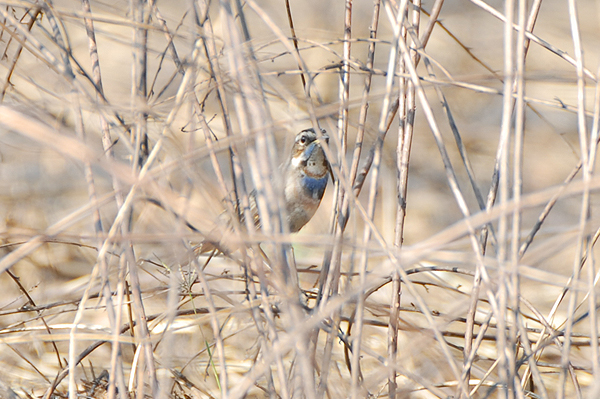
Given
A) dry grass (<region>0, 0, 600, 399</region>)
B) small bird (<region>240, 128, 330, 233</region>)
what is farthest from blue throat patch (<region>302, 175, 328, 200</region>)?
dry grass (<region>0, 0, 600, 399</region>)

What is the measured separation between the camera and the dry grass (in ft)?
3.87

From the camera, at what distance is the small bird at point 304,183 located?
11.5 feet

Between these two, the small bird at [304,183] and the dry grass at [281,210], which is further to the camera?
the small bird at [304,183]

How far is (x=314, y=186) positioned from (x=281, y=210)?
2.45 meters

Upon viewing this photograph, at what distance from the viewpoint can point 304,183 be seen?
3.56 m

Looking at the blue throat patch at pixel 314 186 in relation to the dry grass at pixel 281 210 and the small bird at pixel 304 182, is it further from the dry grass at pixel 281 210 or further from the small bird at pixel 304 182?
the dry grass at pixel 281 210

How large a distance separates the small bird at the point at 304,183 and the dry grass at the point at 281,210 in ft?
0.78

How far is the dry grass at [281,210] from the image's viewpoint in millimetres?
1180

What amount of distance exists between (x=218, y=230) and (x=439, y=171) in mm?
3973

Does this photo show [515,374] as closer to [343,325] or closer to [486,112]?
[343,325]

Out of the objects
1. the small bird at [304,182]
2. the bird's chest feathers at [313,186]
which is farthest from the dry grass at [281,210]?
the bird's chest feathers at [313,186]

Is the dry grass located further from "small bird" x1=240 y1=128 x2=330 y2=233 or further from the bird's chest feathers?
the bird's chest feathers

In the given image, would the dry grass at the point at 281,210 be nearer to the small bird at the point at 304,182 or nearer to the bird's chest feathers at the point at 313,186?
the small bird at the point at 304,182

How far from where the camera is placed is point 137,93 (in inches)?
58.7
